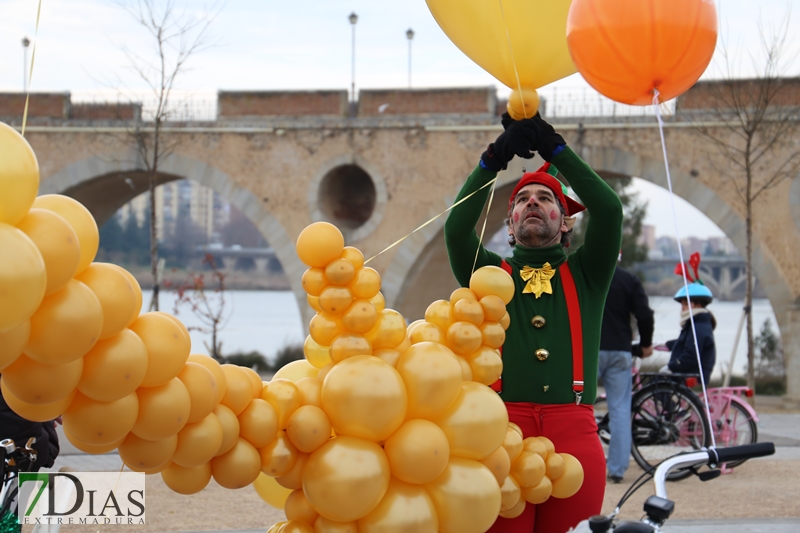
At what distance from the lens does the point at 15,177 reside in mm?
1693

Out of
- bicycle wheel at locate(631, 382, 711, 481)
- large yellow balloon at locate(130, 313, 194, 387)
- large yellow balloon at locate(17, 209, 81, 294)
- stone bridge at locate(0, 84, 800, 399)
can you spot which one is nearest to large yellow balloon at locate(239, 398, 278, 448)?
large yellow balloon at locate(130, 313, 194, 387)

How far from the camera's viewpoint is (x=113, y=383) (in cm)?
188

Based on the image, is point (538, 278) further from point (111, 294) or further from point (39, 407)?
point (39, 407)

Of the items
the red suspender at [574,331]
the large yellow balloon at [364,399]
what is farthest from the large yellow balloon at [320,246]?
the red suspender at [574,331]

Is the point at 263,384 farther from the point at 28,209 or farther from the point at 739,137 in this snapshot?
the point at 739,137

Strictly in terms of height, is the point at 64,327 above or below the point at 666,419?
above

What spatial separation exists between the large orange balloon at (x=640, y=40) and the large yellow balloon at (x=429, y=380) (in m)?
1.17

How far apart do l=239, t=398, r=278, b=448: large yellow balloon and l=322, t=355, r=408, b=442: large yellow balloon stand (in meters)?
0.15

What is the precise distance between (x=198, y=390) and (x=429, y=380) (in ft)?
2.04

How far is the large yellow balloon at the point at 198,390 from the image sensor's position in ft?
6.84

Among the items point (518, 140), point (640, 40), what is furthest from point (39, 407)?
point (640, 40)

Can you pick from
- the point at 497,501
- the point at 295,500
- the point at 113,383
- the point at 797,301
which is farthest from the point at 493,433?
the point at 797,301

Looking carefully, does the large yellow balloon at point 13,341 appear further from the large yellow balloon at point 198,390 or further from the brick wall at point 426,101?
the brick wall at point 426,101

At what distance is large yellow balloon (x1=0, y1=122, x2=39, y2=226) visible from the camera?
1680 mm
